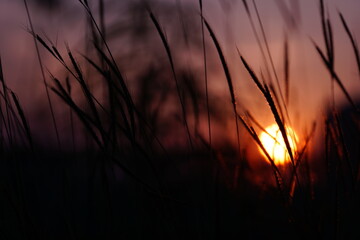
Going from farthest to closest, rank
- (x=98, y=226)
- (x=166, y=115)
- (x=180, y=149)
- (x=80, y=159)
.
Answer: (x=166, y=115)
(x=180, y=149)
(x=80, y=159)
(x=98, y=226)

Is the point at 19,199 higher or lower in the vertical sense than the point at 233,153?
lower

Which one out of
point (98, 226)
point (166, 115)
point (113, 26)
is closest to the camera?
point (98, 226)

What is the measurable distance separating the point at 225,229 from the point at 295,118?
34 centimetres

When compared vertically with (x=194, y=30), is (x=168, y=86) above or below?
below

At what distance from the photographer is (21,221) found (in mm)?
752

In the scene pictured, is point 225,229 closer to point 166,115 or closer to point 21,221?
point 166,115

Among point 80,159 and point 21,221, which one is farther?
point 80,159

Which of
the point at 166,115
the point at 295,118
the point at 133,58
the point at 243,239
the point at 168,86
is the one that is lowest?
the point at 243,239

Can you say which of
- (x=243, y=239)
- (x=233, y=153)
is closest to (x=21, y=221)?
(x=243, y=239)

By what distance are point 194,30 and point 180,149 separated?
521 mm

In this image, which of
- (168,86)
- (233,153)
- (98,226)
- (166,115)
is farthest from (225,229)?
(168,86)

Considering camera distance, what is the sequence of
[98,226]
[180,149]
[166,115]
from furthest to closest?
[166,115] < [180,149] < [98,226]

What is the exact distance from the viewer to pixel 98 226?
1105mm

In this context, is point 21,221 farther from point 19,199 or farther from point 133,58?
point 133,58
